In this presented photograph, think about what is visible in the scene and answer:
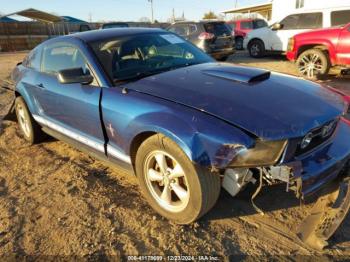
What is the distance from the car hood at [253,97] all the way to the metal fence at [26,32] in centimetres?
2243

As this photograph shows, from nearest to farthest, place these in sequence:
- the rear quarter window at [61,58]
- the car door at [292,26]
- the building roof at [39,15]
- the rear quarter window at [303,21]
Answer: the rear quarter window at [61,58], the rear quarter window at [303,21], the car door at [292,26], the building roof at [39,15]

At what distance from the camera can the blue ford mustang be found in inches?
91.4

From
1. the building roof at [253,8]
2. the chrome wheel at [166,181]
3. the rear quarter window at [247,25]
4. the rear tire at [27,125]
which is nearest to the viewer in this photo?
the chrome wheel at [166,181]

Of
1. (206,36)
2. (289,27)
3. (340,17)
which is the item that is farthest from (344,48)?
(206,36)

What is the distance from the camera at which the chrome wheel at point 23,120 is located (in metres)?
4.89

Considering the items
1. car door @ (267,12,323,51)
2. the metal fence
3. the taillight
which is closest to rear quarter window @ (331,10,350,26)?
car door @ (267,12,323,51)

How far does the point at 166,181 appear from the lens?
2824 mm

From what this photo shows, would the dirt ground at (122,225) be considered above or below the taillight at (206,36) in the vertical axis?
below

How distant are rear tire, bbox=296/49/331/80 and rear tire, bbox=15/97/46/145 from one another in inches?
269

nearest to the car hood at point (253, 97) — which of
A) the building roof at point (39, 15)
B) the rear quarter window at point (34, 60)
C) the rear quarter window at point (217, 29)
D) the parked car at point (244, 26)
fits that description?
the rear quarter window at point (34, 60)

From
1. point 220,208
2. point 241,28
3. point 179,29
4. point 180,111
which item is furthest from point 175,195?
point 241,28

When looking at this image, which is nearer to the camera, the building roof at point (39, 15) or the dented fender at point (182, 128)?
the dented fender at point (182, 128)

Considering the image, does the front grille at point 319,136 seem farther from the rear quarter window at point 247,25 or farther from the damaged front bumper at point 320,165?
the rear quarter window at point 247,25

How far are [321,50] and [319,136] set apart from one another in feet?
22.3
